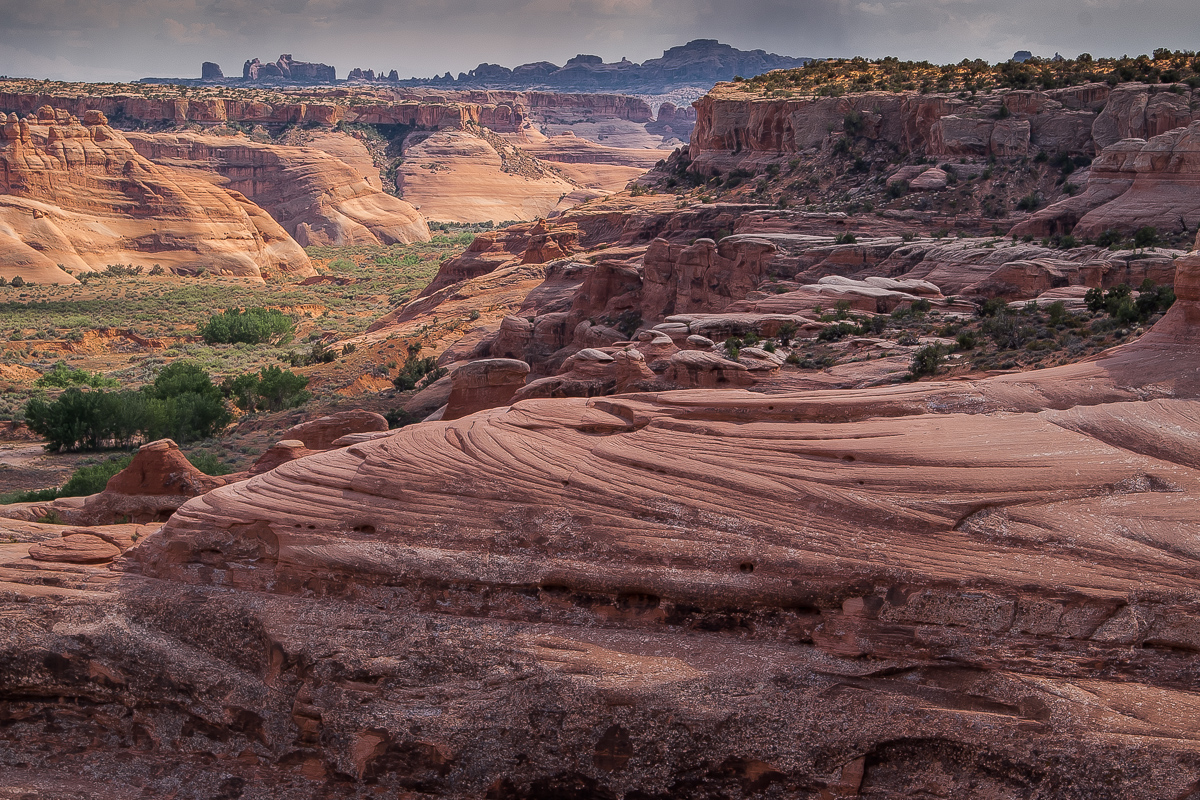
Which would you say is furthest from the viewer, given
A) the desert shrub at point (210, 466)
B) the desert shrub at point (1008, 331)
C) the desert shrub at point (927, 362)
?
the desert shrub at point (210, 466)

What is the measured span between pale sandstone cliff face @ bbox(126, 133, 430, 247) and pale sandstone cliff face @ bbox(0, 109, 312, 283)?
88.2 feet

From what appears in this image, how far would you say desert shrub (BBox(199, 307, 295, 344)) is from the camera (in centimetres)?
6419

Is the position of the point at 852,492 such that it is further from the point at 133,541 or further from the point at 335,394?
the point at 335,394

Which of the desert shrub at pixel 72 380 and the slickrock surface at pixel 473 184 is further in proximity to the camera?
the slickrock surface at pixel 473 184

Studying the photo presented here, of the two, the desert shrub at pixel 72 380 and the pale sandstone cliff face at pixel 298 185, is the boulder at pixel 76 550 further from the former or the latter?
the pale sandstone cliff face at pixel 298 185

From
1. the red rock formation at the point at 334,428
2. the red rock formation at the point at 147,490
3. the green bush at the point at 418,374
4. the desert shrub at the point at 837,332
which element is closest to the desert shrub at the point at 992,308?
the desert shrub at the point at 837,332

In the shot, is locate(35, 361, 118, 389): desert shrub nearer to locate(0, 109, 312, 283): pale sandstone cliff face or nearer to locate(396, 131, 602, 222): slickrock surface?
locate(0, 109, 312, 283): pale sandstone cliff face

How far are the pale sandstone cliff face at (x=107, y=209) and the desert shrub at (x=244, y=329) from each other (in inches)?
1140

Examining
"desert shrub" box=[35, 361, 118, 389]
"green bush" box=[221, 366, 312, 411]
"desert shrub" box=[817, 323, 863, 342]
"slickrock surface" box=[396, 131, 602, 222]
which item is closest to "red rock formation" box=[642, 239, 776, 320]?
"desert shrub" box=[817, 323, 863, 342]

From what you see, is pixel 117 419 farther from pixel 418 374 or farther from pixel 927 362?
pixel 927 362

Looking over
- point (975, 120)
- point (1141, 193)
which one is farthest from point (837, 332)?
point (975, 120)

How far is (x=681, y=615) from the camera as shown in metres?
11.5

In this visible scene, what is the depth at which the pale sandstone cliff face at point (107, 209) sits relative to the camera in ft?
285

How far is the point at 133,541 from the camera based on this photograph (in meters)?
14.7
